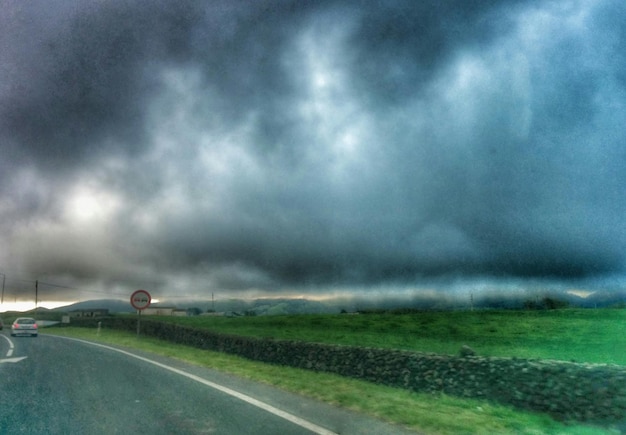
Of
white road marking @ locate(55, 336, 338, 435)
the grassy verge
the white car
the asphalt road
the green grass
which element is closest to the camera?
→ white road marking @ locate(55, 336, 338, 435)

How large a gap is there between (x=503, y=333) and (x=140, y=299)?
2468 centimetres

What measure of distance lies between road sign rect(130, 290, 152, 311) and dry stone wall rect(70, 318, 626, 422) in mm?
14802

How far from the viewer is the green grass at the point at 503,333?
87.0ft

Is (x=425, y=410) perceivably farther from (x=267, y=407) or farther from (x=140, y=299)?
(x=140, y=299)

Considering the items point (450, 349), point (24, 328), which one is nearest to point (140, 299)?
point (24, 328)

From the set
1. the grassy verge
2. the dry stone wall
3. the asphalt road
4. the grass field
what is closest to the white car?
the grass field

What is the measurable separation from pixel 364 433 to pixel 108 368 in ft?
39.4

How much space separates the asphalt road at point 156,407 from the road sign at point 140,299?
1672 centimetres

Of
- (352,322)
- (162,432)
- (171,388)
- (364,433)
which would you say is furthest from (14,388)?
(352,322)

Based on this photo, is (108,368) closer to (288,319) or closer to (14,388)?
(14,388)

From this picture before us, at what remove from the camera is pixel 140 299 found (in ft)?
109

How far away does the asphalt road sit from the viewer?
843 cm

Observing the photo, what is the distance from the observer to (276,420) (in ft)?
29.5

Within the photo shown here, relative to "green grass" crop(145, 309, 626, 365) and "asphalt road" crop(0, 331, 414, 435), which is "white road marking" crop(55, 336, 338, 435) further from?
"green grass" crop(145, 309, 626, 365)
